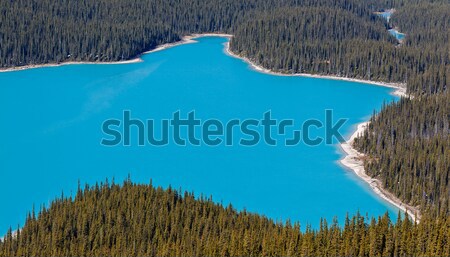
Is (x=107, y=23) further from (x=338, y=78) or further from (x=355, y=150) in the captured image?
(x=355, y=150)

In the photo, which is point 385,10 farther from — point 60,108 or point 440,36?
point 60,108

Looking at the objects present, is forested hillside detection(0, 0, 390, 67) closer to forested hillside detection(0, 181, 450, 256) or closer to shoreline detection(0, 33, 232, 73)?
shoreline detection(0, 33, 232, 73)

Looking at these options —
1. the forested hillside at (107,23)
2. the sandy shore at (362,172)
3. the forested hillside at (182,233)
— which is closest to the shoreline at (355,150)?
the sandy shore at (362,172)

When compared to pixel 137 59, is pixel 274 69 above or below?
below

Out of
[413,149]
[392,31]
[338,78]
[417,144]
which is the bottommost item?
[413,149]

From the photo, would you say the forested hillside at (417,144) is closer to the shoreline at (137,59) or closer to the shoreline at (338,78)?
the shoreline at (338,78)

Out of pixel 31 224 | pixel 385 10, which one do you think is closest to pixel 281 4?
pixel 385 10

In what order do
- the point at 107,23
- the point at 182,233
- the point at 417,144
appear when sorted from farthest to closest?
1. the point at 107,23
2. the point at 417,144
3. the point at 182,233

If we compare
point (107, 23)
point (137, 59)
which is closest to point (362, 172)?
point (137, 59)
